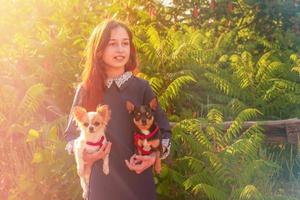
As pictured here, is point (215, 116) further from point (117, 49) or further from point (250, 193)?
point (117, 49)

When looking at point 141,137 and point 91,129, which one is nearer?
point 91,129

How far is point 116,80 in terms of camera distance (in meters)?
3.25

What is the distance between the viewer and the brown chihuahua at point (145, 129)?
3.08 metres

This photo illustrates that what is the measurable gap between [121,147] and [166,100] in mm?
2838

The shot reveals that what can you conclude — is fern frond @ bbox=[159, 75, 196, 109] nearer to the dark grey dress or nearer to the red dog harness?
the dark grey dress

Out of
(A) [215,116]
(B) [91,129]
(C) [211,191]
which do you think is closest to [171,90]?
(A) [215,116]

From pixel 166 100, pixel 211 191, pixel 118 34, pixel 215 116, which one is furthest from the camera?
pixel 166 100

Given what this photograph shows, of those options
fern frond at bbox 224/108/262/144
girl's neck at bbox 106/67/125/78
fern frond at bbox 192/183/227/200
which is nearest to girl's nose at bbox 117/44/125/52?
girl's neck at bbox 106/67/125/78

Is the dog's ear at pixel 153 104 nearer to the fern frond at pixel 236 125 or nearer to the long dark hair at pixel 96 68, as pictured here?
the long dark hair at pixel 96 68

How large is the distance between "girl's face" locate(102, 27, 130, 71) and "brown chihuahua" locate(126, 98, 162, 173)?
0.27 metres

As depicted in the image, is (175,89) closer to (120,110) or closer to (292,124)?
(292,124)

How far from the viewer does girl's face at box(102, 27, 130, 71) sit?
10.4 ft

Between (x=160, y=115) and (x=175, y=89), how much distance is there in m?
2.86

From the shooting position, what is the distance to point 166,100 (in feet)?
→ 19.6
